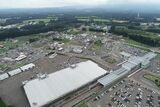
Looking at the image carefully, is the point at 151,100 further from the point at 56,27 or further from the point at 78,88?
the point at 56,27

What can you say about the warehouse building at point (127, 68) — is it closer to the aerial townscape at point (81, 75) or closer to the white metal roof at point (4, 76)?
the aerial townscape at point (81, 75)

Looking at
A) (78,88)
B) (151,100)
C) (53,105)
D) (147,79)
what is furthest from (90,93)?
(147,79)

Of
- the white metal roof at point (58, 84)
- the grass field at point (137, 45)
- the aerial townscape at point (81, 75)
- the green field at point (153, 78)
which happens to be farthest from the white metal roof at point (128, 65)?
the grass field at point (137, 45)

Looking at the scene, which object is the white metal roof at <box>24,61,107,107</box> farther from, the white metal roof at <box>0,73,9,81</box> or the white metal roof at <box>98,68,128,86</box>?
the white metal roof at <box>0,73,9,81</box>

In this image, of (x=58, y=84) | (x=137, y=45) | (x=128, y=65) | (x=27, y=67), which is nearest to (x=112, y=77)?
(x=128, y=65)

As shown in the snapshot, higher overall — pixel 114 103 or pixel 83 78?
pixel 83 78
